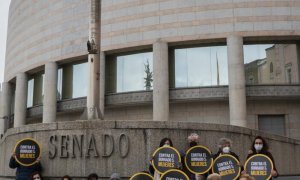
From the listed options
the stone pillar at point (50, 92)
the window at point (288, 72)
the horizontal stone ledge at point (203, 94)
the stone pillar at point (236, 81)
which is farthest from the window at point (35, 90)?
the window at point (288, 72)

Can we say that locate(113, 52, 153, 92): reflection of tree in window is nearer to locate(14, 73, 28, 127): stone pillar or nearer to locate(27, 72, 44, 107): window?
locate(27, 72, 44, 107): window

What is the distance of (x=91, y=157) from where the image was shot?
10.7 metres

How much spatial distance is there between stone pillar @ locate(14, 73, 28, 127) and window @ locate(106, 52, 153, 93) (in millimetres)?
9199

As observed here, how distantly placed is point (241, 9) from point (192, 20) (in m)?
3.30

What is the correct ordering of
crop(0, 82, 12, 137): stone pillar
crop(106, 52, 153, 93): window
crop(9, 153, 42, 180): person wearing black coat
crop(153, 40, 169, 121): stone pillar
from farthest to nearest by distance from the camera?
1. crop(0, 82, 12, 137): stone pillar
2. crop(106, 52, 153, 93): window
3. crop(153, 40, 169, 121): stone pillar
4. crop(9, 153, 42, 180): person wearing black coat

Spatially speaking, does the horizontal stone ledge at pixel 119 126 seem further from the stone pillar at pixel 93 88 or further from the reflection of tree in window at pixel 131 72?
the reflection of tree in window at pixel 131 72

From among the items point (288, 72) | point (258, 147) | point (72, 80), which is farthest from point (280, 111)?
point (258, 147)

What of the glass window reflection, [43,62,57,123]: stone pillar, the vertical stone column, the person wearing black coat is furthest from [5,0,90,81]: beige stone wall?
the person wearing black coat

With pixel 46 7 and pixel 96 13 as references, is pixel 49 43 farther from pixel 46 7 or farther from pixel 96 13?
pixel 96 13

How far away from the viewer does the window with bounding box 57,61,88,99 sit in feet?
102

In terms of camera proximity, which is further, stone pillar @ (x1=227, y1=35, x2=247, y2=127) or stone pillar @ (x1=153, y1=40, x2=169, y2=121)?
stone pillar @ (x1=153, y1=40, x2=169, y2=121)

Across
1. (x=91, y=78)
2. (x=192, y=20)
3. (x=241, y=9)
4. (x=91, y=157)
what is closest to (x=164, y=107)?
(x=192, y=20)

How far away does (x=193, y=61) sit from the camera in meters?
27.8

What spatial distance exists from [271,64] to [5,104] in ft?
84.1
